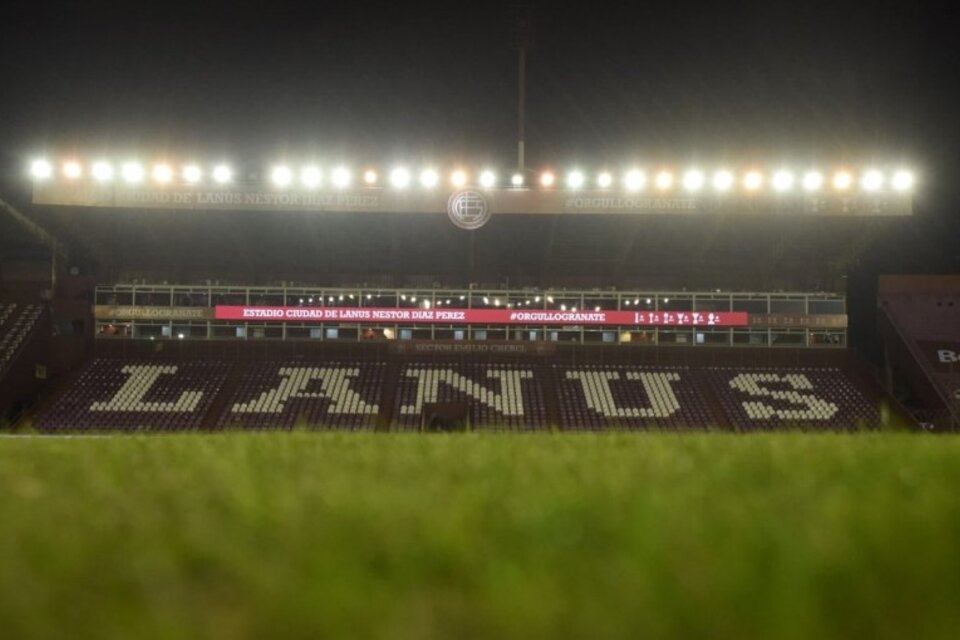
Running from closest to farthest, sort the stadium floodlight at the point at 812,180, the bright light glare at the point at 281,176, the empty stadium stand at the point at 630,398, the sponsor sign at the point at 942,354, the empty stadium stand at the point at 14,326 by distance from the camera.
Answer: the stadium floodlight at the point at 812,180
the bright light glare at the point at 281,176
the empty stadium stand at the point at 630,398
the empty stadium stand at the point at 14,326
the sponsor sign at the point at 942,354

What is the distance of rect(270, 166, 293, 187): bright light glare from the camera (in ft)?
91.9

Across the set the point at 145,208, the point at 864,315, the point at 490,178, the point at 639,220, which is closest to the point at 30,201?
the point at 145,208

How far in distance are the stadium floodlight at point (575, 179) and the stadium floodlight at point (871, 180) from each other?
1043 centimetres

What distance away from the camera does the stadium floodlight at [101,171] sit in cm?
2748

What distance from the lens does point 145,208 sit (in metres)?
28.0

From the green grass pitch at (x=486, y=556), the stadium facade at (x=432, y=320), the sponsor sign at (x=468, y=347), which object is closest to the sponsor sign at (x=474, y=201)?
the stadium facade at (x=432, y=320)

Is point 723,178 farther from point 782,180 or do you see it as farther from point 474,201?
point 474,201

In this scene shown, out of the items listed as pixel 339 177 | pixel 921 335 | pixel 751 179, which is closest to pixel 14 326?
pixel 339 177

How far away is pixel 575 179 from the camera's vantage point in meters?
28.0

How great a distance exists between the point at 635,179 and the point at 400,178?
8.72 m

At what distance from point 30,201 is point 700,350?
28.6 m

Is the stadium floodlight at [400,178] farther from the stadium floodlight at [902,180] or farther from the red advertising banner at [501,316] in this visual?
the stadium floodlight at [902,180]

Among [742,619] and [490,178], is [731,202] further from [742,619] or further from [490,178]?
[742,619]

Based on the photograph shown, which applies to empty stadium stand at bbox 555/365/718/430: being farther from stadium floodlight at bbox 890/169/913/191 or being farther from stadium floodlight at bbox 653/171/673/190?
stadium floodlight at bbox 890/169/913/191
